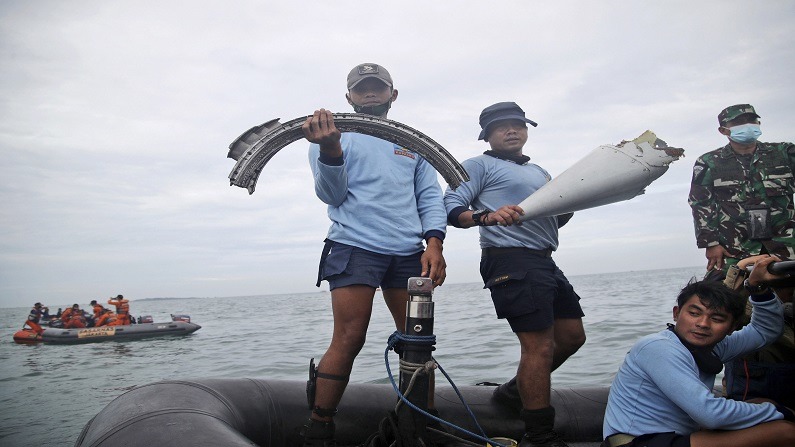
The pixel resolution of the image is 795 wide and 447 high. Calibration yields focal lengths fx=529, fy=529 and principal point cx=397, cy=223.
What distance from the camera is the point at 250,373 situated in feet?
32.0

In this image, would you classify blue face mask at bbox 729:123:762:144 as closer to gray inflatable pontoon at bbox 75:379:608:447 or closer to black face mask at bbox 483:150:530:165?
black face mask at bbox 483:150:530:165

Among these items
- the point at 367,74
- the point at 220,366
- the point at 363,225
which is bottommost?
Answer: the point at 220,366

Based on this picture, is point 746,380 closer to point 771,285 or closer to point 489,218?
point 771,285

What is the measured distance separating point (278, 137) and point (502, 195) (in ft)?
5.02

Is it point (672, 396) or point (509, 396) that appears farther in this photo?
point (509, 396)

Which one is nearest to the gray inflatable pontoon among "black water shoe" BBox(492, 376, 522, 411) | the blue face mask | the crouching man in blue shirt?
"black water shoe" BBox(492, 376, 522, 411)

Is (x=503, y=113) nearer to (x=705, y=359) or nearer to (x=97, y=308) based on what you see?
(x=705, y=359)

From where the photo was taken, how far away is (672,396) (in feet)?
7.67

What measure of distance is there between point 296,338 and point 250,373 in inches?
252

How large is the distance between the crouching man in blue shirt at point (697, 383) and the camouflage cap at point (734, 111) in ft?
7.22

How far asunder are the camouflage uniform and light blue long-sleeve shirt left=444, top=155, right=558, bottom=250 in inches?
63.2

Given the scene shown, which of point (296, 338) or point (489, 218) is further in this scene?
point (296, 338)

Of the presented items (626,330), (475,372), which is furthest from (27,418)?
(626,330)

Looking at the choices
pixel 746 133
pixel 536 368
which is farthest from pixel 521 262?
pixel 746 133
